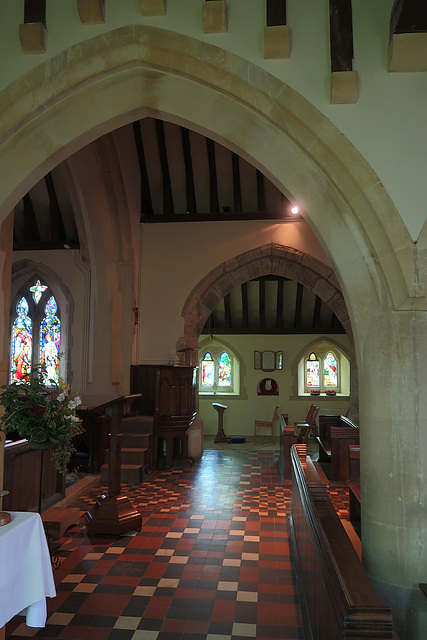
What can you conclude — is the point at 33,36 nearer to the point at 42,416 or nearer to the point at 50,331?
the point at 42,416

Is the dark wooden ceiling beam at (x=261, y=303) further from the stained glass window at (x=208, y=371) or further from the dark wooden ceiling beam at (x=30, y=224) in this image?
the dark wooden ceiling beam at (x=30, y=224)

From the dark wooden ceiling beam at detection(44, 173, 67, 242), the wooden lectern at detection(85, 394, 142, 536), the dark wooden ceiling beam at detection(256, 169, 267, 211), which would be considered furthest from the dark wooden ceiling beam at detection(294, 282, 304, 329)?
the wooden lectern at detection(85, 394, 142, 536)

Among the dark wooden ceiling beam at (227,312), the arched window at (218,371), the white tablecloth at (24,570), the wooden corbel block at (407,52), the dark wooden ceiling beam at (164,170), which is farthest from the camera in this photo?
the arched window at (218,371)

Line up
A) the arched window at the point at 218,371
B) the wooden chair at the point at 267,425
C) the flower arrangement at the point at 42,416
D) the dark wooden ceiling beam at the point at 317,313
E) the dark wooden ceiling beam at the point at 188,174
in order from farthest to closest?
the arched window at the point at 218,371 → the dark wooden ceiling beam at the point at 317,313 → the wooden chair at the point at 267,425 → the dark wooden ceiling beam at the point at 188,174 → the flower arrangement at the point at 42,416

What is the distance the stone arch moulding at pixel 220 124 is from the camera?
2.97 m

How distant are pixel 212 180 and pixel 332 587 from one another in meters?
7.58

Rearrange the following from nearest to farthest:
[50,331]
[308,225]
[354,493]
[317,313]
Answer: [308,225] → [354,493] → [50,331] → [317,313]

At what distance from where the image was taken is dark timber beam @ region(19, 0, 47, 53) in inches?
126

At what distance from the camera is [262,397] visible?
13375mm

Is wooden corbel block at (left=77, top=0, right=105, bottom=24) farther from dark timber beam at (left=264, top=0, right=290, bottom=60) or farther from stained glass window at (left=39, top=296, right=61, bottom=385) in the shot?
stained glass window at (left=39, top=296, right=61, bottom=385)

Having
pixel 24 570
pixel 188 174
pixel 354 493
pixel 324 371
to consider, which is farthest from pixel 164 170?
pixel 324 371

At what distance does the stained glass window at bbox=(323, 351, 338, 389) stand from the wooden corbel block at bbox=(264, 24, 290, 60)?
1127 centimetres

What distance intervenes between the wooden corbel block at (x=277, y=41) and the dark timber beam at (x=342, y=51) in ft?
0.88

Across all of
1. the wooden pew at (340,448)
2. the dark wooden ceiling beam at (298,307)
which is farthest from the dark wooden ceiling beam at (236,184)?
the wooden pew at (340,448)
